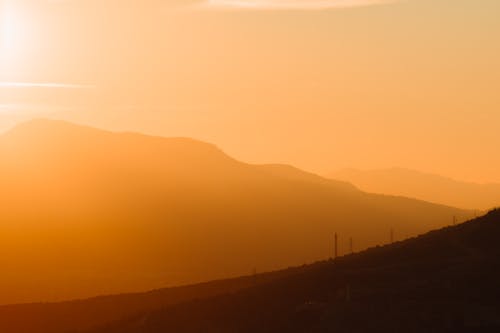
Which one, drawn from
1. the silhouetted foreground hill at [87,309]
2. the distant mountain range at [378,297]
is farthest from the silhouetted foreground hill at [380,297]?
the silhouetted foreground hill at [87,309]

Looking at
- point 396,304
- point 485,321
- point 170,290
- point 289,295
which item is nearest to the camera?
point 485,321

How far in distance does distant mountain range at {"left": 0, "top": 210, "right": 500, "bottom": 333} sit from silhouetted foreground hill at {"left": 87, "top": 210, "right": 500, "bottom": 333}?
7 centimetres

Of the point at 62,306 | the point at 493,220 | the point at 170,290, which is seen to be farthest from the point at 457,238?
the point at 62,306

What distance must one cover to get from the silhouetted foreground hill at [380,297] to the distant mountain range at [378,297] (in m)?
0.07

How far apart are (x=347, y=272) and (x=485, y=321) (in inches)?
795

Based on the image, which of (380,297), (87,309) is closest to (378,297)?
(380,297)

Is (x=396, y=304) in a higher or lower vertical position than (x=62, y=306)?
higher

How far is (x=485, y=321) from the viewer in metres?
67.7

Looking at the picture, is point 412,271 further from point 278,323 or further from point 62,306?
point 62,306

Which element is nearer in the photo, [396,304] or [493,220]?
[396,304]

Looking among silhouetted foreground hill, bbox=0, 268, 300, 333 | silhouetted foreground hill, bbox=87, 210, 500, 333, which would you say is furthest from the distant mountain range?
silhouetted foreground hill, bbox=0, 268, 300, 333

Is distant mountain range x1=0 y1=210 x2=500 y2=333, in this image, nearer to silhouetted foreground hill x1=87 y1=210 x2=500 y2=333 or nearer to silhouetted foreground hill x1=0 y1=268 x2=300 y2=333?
silhouetted foreground hill x1=87 y1=210 x2=500 y2=333

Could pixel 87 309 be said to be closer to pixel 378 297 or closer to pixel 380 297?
pixel 378 297

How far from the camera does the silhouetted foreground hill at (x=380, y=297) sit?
7012 centimetres
